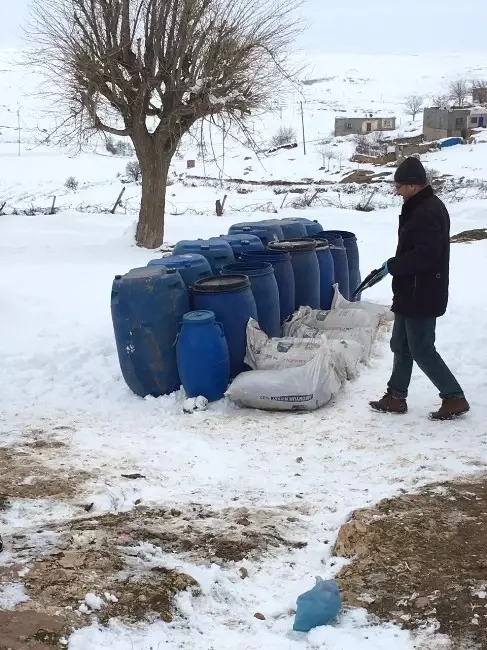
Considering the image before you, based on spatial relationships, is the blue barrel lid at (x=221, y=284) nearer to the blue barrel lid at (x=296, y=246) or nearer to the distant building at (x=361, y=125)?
the blue barrel lid at (x=296, y=246)

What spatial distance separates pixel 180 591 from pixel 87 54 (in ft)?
33.5

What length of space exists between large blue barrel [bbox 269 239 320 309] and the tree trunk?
640 cm

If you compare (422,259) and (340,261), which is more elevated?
(422,259)

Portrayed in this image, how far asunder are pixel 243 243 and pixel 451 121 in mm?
52482

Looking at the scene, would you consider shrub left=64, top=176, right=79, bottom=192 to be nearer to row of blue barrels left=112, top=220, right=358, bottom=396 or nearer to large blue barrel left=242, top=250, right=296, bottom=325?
large blue barrel left=242, top=250, right=296, bottom=325

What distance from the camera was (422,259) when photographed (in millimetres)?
4008

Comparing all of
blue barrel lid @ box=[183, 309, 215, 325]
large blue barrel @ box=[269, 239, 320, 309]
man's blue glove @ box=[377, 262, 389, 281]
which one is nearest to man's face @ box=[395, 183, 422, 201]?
man's blue glove @ box=[377, 262, 389, 281]

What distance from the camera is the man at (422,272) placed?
13.1 ft

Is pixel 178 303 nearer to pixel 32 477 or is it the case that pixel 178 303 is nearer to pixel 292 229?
pixel 32 477

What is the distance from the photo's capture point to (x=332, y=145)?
190ft

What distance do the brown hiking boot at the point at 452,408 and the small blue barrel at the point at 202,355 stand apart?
1529 millimetres

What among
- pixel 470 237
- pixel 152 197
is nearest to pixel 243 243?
pixel 152 197

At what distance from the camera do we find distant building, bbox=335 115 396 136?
6844 cm

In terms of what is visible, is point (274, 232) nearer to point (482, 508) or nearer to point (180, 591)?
point (482, 508)
